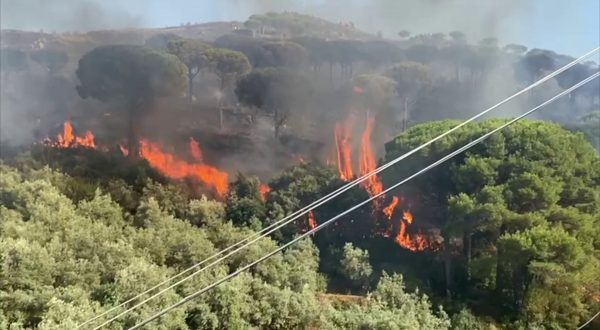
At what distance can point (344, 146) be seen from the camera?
28625 mm

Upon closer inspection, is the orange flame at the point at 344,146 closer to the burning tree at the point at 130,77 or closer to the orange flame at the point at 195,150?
the orange flame at the point at 195,150

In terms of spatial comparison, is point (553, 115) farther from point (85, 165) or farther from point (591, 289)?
point (85, 165)

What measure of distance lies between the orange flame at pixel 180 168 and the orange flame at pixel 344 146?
18.4ft

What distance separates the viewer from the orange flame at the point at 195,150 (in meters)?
25.8

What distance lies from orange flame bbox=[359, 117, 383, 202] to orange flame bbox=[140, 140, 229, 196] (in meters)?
5.60

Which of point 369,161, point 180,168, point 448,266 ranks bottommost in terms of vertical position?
point 448,266

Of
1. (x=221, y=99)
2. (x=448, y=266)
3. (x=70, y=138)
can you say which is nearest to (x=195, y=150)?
(x=70, y=138)

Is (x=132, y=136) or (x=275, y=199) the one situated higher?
(x=132, y=136)

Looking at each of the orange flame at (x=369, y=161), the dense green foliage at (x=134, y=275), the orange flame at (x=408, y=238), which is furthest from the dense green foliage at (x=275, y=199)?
the orange flame at (x=369, y=161)

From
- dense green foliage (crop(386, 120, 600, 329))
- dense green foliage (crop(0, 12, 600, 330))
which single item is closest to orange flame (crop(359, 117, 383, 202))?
dense green foliage (crop(0, 12, 600, 330))

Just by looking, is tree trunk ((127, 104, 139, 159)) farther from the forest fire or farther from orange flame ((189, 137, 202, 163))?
orange flame ((189, 137, 202, 163))

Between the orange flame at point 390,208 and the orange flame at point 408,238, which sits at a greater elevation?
the orange flame at point 390,208

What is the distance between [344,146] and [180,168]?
866cm

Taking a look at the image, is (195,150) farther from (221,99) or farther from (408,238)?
(408,238)
